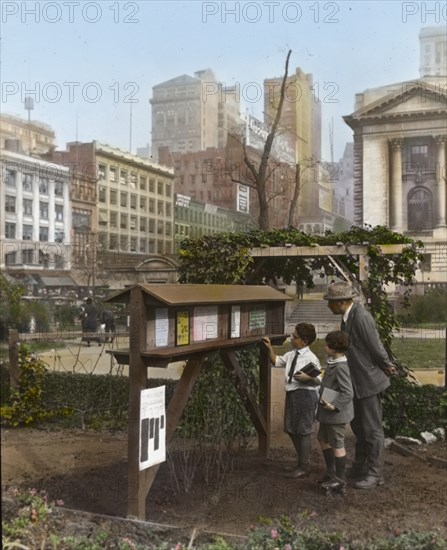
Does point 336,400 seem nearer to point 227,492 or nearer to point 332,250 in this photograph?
point 227,492

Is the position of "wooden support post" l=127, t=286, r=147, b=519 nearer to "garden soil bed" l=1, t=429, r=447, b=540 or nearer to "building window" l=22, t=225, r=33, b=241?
"garden soil bed" l=1, t=429, r=447, b=540

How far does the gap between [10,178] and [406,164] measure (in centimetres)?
349

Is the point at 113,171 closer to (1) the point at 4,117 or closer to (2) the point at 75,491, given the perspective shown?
(1) the point at 4,117

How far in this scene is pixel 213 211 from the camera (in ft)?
19.1

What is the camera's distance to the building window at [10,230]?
3.94m

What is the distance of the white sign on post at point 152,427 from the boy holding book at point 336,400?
1242 mm

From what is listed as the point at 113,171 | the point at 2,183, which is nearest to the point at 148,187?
the point at 113,171

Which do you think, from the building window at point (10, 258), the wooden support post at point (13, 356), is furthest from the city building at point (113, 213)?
the wooden support post at point (13, 356)

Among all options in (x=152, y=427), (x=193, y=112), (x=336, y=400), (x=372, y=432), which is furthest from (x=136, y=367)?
(x=193, y=112)

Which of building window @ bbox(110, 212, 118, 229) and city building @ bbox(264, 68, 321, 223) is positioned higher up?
city building @ bbox(264, 68, 321, 223)

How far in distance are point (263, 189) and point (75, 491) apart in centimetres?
270

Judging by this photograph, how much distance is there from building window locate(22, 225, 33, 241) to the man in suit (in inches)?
74.8

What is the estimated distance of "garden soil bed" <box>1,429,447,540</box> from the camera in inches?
150

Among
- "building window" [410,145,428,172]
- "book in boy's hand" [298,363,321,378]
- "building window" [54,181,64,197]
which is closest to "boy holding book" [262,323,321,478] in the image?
"book in boy's hand" [298,363,321,378]
